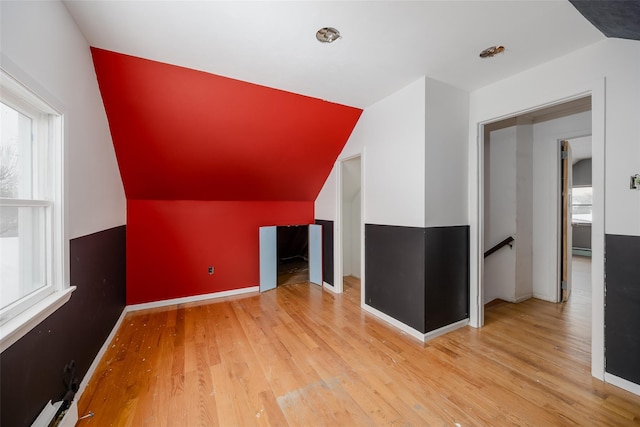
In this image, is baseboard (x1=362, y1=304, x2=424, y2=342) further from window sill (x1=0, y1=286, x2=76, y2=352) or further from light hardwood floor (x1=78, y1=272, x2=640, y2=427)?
window sill (x1=0, y1=286, x2=76, y2=352)

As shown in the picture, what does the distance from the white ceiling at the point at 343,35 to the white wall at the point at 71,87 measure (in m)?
0.25

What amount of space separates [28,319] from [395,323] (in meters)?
2.72

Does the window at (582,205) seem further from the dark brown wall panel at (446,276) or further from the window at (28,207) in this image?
the window at (28,207)

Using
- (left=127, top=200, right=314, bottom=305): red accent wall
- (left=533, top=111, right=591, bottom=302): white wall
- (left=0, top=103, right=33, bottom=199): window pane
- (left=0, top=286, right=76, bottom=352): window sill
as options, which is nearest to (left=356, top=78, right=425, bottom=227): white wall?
(left=127, top=200, right=314, bottom=305): red accent wall

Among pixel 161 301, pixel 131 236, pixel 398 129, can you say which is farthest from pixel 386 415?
pixel 131 236

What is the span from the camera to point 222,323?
2820 mm

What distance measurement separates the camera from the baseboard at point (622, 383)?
1.69 m

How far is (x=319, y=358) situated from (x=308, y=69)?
2516 millimetres

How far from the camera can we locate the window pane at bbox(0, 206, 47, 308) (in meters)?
1.17

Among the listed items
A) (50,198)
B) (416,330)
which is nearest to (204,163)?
(50,198)

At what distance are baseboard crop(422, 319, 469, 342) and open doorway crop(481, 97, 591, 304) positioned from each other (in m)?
0.90

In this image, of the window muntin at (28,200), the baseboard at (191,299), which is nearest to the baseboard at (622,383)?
the window muntin at (28,200)

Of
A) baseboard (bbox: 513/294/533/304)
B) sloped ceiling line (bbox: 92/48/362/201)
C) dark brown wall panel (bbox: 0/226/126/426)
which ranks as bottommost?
baseboard (bbox: 513/294/533/304)

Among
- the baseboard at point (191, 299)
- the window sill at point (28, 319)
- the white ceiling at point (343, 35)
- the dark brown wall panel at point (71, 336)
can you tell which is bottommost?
the baseboard at point (191, 299)
